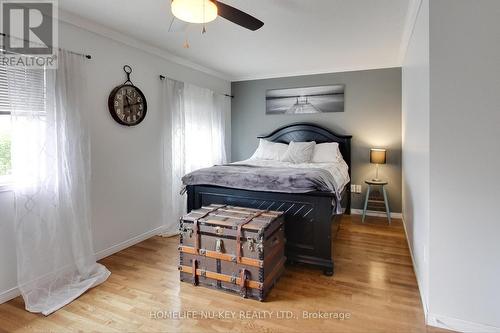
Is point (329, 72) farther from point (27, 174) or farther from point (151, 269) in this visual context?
point (27, 174)

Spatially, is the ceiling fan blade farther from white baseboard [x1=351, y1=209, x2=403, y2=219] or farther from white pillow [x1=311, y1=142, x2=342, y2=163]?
white baseboard [x1=351, y1=209, x2=403, y2=219]

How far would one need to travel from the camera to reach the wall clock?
9.70ft

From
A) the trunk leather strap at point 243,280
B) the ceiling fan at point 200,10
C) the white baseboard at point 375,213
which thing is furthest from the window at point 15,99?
the white baseboard at point 375,213

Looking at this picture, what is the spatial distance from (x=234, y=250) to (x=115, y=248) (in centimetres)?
162

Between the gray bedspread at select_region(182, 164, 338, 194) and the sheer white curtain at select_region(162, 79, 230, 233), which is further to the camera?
the sheer white curtain at select_region(162, 79, 230, 233)

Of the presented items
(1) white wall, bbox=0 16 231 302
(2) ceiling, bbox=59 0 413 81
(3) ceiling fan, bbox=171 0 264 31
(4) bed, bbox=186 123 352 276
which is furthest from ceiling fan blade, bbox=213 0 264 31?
(1) white wall, bbox=0 16 231 302

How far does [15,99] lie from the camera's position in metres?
2.11

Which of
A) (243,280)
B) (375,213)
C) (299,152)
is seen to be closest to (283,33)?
(299,152)

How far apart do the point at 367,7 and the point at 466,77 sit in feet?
3.85

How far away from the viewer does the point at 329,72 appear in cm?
450

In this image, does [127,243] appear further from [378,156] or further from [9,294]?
[378,156]

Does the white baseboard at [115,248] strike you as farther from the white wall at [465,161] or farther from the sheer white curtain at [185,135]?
the white wall at [465,161]

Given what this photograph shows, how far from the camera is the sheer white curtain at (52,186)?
Answer: 6.98ft

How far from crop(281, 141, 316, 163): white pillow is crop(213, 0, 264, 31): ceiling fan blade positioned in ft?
7.46
